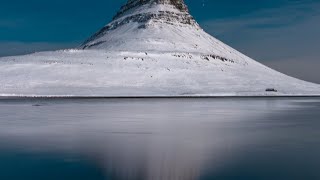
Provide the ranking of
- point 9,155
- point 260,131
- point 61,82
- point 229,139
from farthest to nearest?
point 61,82 < point 260,131 < point 229,139 < point 9,155

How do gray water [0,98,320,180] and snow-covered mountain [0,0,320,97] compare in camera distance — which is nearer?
gray water [0,98,320,180]

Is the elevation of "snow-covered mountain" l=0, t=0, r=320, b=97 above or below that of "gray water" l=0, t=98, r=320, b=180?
above

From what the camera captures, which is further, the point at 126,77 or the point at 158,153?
the point at 126,77

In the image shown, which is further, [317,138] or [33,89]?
[33,89]

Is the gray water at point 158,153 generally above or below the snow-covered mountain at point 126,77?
below

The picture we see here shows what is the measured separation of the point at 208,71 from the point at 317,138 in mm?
118807

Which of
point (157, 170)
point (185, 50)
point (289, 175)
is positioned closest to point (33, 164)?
point (157, 170)

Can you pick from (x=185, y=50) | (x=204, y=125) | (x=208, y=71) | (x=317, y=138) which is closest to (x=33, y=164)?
(x=317, y=138)

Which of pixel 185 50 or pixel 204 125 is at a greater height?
pixel 185 50

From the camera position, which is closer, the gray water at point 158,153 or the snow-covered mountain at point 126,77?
the gray water at point 158,153

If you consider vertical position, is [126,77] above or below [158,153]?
above

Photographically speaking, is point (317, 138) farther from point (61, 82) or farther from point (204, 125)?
point (61, 82)

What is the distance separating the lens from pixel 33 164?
14.4 m

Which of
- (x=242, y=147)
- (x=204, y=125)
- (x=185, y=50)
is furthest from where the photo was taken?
(x=185, y=50)
